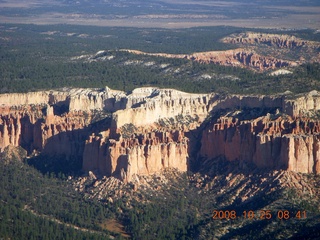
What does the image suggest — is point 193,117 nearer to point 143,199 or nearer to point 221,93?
point 221,93

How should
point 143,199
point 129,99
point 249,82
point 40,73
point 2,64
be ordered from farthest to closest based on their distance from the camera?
point 2,64 → point 40,73 → point 249,82 → point 129,99 → point 143,199

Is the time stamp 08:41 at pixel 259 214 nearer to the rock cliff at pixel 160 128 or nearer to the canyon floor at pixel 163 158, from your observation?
the canyon floor at pixel 163 158

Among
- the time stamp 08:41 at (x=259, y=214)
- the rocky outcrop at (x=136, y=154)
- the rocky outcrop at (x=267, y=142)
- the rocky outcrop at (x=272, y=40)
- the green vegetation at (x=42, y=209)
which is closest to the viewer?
the time stamp 08:41 at (x=259, y=214)

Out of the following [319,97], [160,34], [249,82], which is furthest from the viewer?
[160,34]

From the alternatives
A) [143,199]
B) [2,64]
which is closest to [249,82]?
[143,199]

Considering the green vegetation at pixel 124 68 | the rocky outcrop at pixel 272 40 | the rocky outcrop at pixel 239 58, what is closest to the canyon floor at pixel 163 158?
the green vegetation at pixel 124 68

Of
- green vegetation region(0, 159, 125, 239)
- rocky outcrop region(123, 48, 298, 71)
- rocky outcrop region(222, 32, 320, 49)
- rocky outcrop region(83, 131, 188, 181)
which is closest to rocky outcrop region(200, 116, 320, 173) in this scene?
rocky outcrop region(83, 131, 188, 181)
